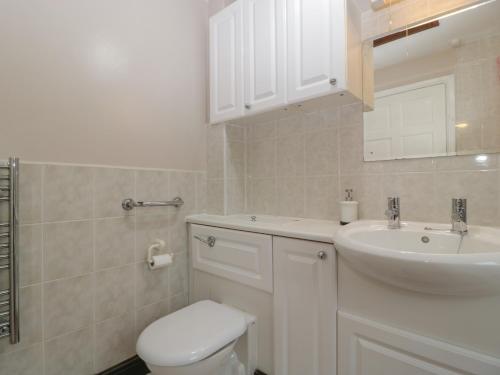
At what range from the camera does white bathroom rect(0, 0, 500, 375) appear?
87 cm

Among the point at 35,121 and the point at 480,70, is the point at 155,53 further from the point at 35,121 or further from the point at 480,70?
the point at 480,70

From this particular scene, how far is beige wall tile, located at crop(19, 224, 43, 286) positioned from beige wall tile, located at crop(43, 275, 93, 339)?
7 centimetres

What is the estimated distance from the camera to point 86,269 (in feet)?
3.95

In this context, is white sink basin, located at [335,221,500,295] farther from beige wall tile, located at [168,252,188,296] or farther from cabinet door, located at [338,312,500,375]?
beige wall tile, located at [168,252,188,296]

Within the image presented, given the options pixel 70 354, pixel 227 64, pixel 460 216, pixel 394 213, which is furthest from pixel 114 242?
pixel 460 216

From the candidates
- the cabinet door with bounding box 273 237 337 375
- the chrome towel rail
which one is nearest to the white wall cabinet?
the cabinet door with bounding box 273 237 337 375

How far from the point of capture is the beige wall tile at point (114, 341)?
4.06ft

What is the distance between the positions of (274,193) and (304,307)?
0.76m

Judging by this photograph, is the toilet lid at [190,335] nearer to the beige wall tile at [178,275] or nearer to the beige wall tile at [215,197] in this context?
the beige wall tile at [178,275]

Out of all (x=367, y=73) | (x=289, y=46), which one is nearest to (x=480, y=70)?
(x=367, y=73)

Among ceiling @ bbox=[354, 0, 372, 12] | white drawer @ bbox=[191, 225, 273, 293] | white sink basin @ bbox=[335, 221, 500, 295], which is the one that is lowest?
white drawer @ bbox=[191, 225, 273, 293]

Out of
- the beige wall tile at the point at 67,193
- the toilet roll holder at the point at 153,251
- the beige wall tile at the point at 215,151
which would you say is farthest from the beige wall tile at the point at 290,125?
the beige wall tile at the point at 67,193

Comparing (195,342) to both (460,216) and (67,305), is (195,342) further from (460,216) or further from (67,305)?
(460,216)

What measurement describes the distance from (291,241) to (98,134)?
1051 mm
